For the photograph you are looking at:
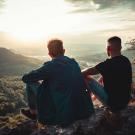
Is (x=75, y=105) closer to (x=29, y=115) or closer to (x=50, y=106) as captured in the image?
(x=50, y=106)

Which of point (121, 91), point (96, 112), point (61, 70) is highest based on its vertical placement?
point (61, 70)

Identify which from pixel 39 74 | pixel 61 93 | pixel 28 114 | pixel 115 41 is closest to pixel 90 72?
pixel 61 93

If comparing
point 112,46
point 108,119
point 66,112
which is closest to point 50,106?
point 66,112

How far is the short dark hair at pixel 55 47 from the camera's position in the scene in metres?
9.67

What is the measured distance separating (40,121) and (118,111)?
2.57 meters

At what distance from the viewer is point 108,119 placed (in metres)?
9.85

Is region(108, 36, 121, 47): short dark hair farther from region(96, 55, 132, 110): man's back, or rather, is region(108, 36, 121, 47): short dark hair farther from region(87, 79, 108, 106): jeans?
region(87, 79, 108, 106): jeans

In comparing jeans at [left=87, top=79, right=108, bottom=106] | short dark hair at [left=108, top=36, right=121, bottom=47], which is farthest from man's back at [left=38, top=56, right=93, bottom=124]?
short dark hair at [left=108, top=36, right=121, bottom=47]

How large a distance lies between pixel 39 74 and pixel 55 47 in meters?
0.99

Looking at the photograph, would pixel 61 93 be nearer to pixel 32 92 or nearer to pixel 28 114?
pixel 32 92

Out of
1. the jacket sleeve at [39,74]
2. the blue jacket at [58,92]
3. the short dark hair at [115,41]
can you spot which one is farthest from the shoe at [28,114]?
the short dark hair at [115,41]

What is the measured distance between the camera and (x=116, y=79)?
10.4 m

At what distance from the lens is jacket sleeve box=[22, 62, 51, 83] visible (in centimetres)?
949

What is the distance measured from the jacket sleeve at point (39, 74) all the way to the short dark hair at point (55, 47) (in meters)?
0.45
